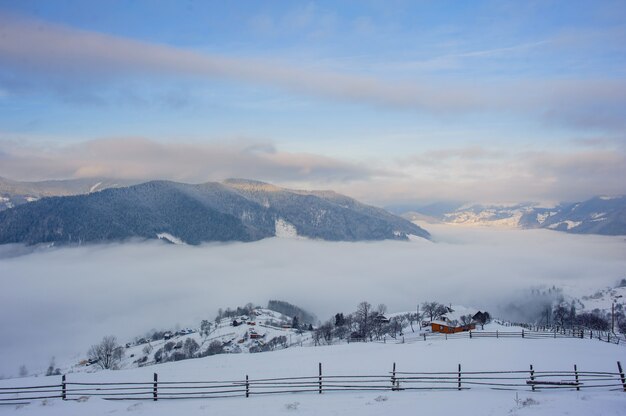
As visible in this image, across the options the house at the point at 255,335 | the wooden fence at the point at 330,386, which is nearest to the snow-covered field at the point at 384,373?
the wooden fence at the point at 330,386

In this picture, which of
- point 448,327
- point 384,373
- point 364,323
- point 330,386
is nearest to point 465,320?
point 448,327

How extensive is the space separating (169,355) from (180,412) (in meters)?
109

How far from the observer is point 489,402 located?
24.0 meters

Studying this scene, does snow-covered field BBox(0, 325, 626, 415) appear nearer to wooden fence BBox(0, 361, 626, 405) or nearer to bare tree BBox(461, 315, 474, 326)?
wooden fence BBox(0, 361, 626, 405)

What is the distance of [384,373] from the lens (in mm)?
35031

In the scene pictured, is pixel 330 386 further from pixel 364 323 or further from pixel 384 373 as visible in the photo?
pixel 364 323

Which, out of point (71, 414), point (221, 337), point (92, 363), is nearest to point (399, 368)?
point (71, 414)

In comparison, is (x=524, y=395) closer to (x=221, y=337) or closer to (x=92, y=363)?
(x=92, y=363)

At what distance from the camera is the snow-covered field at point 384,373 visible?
918 inches

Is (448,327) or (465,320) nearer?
(448,327)

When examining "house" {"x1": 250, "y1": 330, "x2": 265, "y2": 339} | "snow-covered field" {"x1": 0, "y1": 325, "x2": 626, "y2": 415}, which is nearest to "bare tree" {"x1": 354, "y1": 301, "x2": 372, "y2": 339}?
"house" {"x1": 250, "y1": 330, "x2": 265, "y2": 339}

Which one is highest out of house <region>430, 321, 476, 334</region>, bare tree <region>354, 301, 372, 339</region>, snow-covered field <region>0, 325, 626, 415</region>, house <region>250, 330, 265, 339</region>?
snow-covered field <region>0, 325, 626, 415</region>

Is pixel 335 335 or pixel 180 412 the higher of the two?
pixel 180 412

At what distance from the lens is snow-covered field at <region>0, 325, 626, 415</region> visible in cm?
2333
